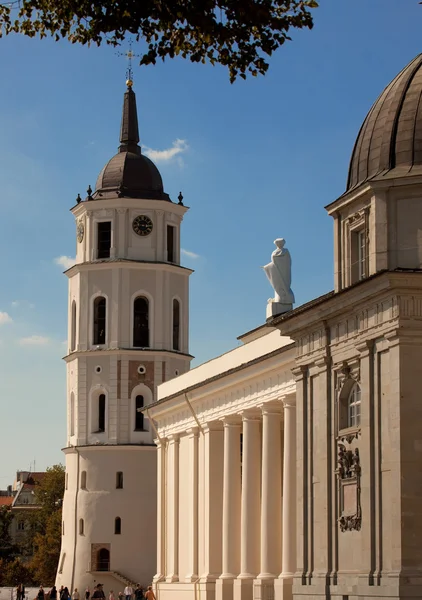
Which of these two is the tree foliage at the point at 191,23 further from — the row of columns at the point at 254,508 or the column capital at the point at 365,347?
the row of columns at the point at 254,508

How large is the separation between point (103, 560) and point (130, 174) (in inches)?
867

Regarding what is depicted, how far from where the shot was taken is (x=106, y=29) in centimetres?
1900

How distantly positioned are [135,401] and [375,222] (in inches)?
1946

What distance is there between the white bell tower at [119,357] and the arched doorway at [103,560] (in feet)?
0.18

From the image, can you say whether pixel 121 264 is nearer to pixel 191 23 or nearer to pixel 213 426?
pixel 213 426

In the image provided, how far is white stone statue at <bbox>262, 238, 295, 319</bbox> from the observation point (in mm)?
51375

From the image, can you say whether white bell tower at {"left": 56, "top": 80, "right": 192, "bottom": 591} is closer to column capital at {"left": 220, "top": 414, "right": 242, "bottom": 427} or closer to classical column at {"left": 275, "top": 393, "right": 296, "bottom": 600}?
column capital at {"left": 220, "top": 414, "right": 242, "bottom": 427}

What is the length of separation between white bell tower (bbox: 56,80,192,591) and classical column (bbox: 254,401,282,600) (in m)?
32.3

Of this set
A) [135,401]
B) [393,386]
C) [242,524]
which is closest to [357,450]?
[393,386]

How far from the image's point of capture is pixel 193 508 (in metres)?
59.4

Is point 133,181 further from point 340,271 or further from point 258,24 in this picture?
point 258,24

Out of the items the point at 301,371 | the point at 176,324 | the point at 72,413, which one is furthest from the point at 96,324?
the point at 301,371

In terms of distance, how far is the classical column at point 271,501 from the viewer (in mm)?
49406

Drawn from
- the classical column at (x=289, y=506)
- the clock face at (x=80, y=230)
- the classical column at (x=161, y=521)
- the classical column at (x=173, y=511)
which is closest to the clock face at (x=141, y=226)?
the clock face at (x=80, y=230)
